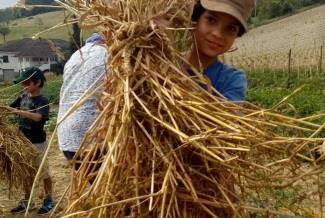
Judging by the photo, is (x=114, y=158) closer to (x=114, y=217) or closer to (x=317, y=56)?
(x=114, y=217)

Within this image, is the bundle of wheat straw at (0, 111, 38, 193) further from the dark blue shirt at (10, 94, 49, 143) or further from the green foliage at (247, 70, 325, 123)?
the green foliage at (247, 70, 325, 123)

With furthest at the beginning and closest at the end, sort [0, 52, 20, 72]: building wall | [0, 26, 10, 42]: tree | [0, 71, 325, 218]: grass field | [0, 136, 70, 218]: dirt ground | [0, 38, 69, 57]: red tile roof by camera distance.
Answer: [0, 26, 10, 42]: tree
[0, 52, 20, 72]: building wall
[0, 38, 69, 57]: red tile roof
[0, 136, 70, 218]: dirt ground
[0, 71, 325, 218]: grass field

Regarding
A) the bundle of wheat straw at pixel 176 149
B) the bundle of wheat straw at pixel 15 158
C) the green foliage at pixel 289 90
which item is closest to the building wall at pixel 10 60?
the green foliage at pixel 289 90

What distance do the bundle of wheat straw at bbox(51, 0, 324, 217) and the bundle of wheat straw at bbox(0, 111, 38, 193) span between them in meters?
3.59

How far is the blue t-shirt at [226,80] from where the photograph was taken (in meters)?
1.83

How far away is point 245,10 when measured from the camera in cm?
186

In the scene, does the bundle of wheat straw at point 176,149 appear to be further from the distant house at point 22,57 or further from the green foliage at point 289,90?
the distant house at point 22,57

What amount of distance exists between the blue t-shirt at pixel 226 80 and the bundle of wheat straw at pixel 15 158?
3417mm

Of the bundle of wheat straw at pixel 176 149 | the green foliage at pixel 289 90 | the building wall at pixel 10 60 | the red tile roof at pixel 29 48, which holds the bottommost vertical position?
the building wall at pixel 10 60

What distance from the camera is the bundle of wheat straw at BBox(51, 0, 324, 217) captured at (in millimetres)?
1380

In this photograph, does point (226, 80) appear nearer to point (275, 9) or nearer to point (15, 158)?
point (15, 158)

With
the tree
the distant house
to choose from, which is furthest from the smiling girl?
the tree

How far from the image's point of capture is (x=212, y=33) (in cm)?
178

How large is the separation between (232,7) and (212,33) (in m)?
0.11
